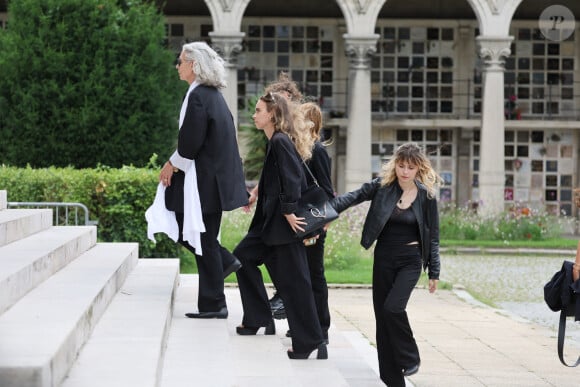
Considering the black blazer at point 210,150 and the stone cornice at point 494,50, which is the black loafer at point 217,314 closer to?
the black blazer at point 210,150

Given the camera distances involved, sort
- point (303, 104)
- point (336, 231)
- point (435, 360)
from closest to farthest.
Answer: point (303, 104) → point (435, 360) → point (336, 231)

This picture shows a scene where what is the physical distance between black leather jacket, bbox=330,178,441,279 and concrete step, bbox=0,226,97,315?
1825 millimetres

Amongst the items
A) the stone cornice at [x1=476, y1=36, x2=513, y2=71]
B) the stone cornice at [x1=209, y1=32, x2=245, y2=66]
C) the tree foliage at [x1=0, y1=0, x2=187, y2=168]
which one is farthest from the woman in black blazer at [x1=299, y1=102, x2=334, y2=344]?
the stone cornice at [x1=476, y1=36, x2=513, y2=71]

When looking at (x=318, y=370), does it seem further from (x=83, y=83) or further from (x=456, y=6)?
(x=456, y=6)

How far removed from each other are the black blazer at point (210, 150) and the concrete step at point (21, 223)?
136 cm

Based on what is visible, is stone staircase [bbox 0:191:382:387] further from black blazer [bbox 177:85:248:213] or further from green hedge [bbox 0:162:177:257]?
green hedge [bbox 0:162:177:257]

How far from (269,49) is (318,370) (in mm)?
22590

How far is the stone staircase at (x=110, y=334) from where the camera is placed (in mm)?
5172

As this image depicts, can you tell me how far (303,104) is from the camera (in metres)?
7.93

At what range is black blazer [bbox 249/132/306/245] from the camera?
709 cm

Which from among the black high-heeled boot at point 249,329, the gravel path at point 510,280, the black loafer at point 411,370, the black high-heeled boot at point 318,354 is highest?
the black high-heeled boot at point 249,329

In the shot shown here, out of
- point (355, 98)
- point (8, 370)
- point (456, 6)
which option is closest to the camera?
→ point (8, 370)

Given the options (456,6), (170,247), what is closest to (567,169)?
(456,6)

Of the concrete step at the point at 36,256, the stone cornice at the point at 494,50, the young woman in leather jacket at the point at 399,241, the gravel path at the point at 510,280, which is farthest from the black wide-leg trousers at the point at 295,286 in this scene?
the stone cornice at the point at 494,50
